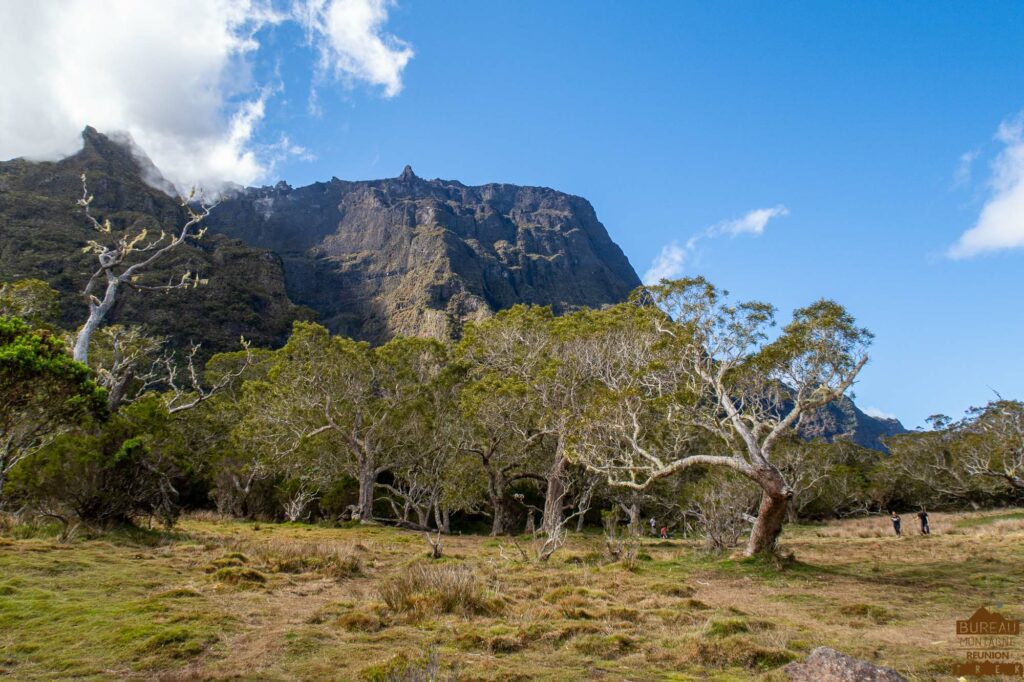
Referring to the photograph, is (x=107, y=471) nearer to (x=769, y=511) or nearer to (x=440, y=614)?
(x=440, y=614)

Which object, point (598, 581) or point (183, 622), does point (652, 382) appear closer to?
point (598, 581)

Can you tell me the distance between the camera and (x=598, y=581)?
13.8 meters

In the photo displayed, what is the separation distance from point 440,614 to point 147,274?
376ft

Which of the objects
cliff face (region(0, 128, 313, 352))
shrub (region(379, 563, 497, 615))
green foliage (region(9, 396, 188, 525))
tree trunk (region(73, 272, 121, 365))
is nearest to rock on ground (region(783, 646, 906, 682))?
shrub (region(379, 563, 497, 615))

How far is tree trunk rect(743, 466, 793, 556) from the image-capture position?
16.5 meters

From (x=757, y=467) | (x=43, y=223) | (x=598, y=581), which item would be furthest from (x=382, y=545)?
(x=43, y=223)

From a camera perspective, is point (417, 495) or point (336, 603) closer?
point (336, 603)

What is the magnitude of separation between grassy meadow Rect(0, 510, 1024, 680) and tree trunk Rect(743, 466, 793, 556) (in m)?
0.79

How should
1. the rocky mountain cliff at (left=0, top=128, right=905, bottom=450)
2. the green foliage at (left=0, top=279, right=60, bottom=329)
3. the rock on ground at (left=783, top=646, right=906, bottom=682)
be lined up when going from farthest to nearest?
1. the rocky mountain cliff at (left=0, top=128, right=905, bottom=450)
2. the green foliage at (left=0, top=279, right=60, bottom=329)
3. the rock on ground at (left=783, top=646, right=906, bottom=682)

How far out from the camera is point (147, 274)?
100938mm

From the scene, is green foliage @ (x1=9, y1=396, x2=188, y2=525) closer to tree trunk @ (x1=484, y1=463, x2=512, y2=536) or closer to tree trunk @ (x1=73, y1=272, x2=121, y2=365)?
tree trunk @ (x1=73, y1=272, x2=121, y2=365)

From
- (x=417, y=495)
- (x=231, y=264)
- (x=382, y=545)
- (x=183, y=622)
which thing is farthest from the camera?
(x=231, y=264)

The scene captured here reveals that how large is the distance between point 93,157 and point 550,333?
16124 cm

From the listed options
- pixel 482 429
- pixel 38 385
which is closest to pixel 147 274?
pixel 482 429
